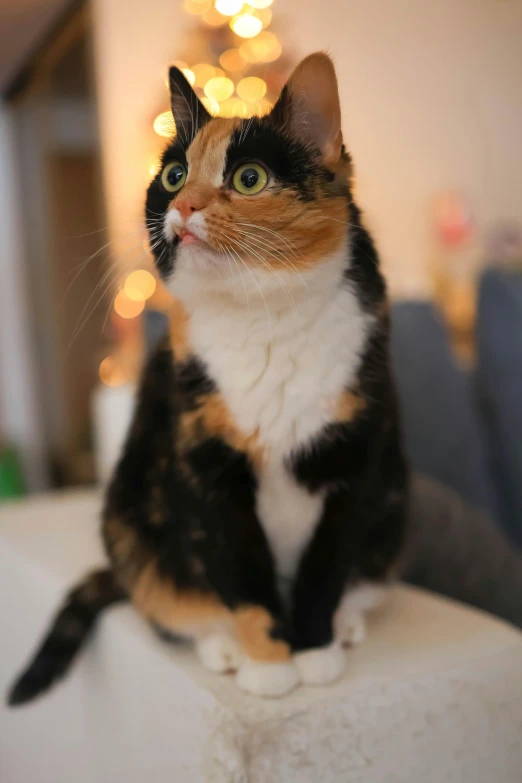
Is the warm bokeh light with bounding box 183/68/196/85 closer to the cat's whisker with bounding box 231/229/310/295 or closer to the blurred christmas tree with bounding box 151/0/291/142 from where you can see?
the cat's whisker with bounding box 231/229/310/295

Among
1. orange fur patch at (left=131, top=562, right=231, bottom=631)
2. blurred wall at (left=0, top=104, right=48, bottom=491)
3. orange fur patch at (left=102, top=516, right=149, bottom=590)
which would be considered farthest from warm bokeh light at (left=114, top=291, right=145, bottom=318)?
blurred wall at (left=0, top=104, right=48, bottom=491)

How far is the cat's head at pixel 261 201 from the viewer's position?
0.58m

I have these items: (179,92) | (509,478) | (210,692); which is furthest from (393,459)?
(509,478)

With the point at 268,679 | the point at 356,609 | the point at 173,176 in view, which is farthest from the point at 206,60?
the point at 268,679

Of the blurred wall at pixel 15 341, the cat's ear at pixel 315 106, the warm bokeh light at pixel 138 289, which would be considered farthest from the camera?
the blurred wall at pixel 15 341

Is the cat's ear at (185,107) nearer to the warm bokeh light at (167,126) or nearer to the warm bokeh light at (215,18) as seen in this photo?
the warm bokeh light at (167,126)

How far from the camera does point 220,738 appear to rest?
608 mm

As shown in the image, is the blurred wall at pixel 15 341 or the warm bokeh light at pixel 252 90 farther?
the blurred wall at pixel 15 341

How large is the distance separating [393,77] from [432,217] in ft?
5.18

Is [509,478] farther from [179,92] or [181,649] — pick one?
[179,92]

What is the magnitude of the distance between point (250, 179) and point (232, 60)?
148cm

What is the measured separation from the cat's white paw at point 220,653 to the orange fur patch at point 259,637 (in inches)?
1.3

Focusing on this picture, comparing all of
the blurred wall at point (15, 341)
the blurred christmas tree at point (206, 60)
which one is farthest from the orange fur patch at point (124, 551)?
the blurred wall at point (15, 341)

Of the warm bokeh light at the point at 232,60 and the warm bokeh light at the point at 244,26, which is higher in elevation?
the warm bokeh light at the point at 244,26
